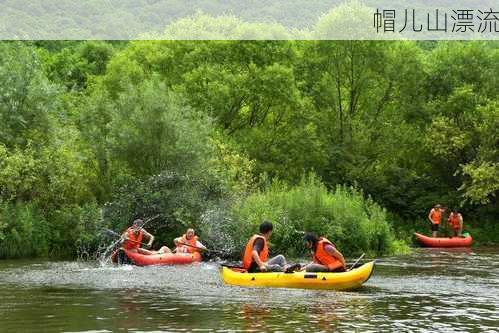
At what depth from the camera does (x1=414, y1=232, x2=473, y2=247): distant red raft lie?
104 ft

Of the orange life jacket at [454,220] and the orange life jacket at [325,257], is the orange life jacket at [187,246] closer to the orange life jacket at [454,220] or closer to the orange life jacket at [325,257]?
the orange life jacket at [325,257]

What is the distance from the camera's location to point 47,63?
53.2 meters

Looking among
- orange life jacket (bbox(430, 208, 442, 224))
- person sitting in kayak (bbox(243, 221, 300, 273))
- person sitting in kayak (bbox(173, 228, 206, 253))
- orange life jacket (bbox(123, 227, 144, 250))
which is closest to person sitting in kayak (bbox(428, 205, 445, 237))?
orange life jacket (bbox(430, 208, 442, 224))

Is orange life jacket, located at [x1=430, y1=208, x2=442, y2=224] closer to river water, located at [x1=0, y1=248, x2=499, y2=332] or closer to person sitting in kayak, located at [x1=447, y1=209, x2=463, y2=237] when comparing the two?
person sitting in kayak, located at [x1=447, y1=209, x2=463, y2=237]

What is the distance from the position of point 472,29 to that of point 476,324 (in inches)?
1128

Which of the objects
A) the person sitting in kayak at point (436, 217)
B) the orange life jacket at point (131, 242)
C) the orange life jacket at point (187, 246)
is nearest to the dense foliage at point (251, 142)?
the person sitting in kayak at point (436, 217)

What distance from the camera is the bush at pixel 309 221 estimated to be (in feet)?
82.1

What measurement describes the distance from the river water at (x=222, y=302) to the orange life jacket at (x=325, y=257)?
0.79 m

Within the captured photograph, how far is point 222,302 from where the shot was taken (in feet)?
50.4

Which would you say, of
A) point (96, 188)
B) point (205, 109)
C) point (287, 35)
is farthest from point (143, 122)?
point (287, 35)

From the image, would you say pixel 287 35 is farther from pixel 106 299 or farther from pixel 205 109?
pixel 106 299

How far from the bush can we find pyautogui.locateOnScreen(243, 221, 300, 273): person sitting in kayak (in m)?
6.31

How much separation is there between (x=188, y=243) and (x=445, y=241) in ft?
39.4

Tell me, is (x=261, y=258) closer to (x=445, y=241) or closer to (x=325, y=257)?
(x=325, y=257)
